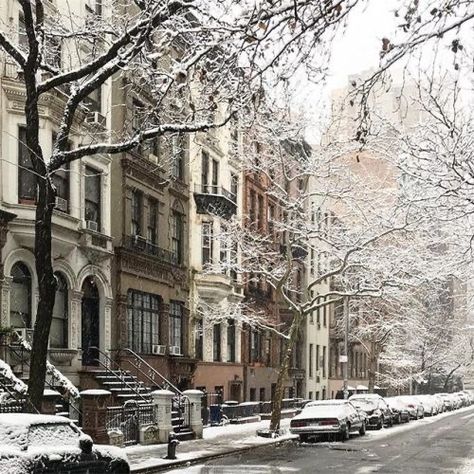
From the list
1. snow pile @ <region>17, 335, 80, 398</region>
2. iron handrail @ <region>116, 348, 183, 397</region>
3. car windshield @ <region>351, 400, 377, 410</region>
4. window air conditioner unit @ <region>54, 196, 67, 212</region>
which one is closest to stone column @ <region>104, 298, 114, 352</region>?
iron handrail @ <region>116, 348, 183, 397</region>

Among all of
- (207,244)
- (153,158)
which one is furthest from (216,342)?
(153,158)

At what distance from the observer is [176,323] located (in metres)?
35.4

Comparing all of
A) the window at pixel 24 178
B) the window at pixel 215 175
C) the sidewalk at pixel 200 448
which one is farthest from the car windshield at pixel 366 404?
the window at pixel 24 178

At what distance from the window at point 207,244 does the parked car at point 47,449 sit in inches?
949

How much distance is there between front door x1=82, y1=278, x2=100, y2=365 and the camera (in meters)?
27.8

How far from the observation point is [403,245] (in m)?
34.9

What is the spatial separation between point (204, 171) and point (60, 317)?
1371cm

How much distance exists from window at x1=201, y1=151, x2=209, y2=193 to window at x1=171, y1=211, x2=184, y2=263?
2.66m

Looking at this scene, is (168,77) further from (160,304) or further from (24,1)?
(160,304)

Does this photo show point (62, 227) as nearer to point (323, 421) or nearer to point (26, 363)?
point (26, 363)

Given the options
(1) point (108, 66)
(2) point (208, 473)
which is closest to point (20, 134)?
(1) point (108, 66)

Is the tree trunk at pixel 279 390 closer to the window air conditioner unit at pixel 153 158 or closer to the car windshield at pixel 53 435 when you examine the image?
the window air conditioner unit at pixel 153 158

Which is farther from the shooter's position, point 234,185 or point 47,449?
point 234,185

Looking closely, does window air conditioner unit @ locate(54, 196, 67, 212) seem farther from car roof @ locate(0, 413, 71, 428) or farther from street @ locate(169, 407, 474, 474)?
car roof @ locate(0, 413, 71, 428)
